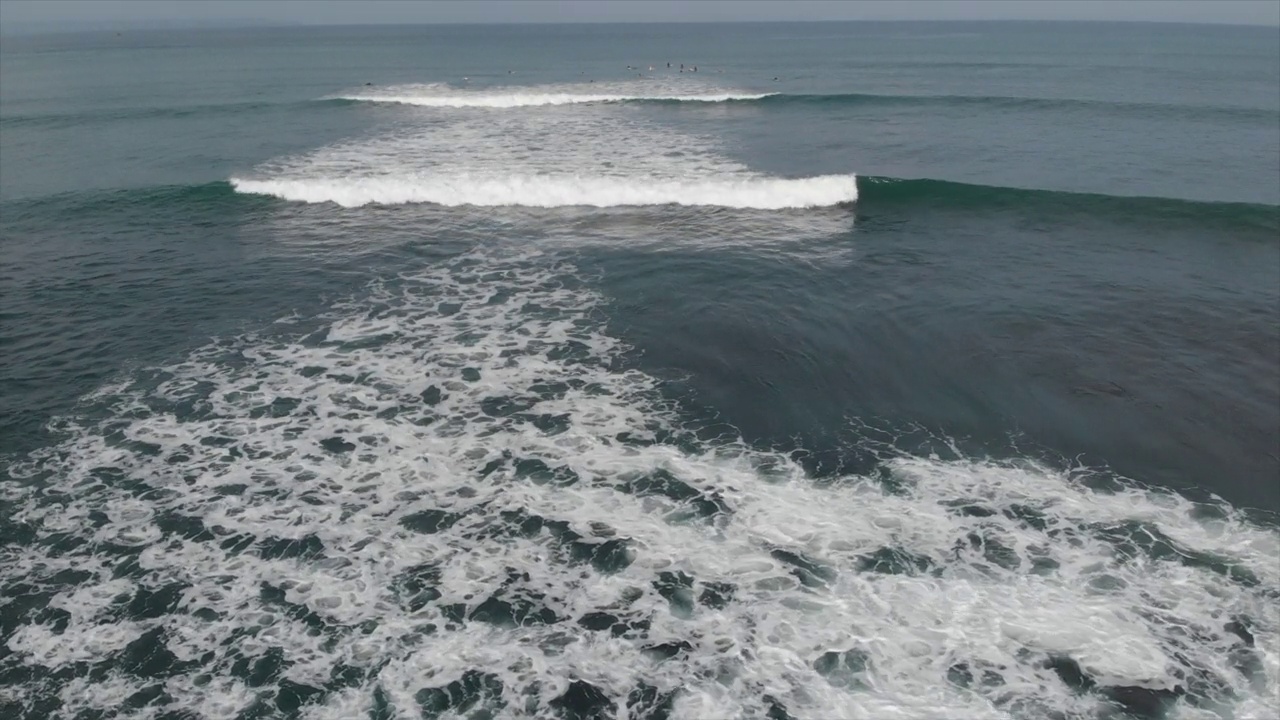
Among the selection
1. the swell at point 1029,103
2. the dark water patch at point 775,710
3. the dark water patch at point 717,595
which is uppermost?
the swell at point 1029,103

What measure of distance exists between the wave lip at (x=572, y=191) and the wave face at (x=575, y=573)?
51.7ft

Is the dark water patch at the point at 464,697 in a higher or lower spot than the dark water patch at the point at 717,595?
lower

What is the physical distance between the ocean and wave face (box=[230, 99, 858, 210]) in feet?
0.95

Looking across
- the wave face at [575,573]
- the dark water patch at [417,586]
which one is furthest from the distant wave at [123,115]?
the dark water patch at [417,586]

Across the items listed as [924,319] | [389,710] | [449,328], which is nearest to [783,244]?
[924,319]

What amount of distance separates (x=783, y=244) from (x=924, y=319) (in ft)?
23.5

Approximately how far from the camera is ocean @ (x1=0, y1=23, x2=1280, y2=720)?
916 cm

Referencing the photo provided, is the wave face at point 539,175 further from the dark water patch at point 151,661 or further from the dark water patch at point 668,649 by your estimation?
the dark water patch at point 151,661

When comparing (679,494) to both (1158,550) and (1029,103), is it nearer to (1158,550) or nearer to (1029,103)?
(1158,550)

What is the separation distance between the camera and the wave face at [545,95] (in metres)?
54.0

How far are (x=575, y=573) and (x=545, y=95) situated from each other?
51891 mm

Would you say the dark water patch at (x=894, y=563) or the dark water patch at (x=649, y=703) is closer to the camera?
the dark water patch at (x=649, y=703)

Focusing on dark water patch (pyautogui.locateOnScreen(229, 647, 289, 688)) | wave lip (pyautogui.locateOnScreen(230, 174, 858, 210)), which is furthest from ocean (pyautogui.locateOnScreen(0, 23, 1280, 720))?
wave lip (pyautogui.locateOnScreen(230, 174, 858, 210))

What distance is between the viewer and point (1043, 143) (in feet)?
123
